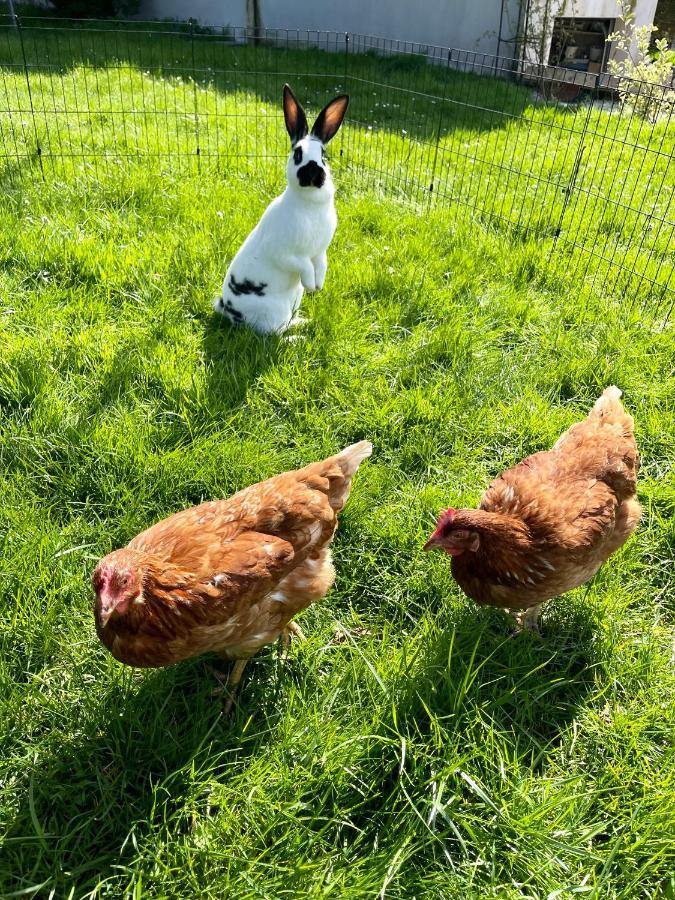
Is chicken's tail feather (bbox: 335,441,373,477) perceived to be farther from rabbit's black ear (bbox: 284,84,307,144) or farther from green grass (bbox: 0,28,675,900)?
rabbit's black ear (bbox: 284,84,307,144)

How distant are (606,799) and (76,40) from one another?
1419cm

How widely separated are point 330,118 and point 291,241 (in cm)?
88

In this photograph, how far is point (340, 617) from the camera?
268 cm

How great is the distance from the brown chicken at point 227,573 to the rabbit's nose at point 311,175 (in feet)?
6.79

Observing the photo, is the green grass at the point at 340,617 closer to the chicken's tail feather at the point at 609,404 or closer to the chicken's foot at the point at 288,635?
the chicken's foot at the point at 288,635

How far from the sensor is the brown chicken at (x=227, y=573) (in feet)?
6.73

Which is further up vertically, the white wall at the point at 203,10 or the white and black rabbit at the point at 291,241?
the white wall at the point at 203,10

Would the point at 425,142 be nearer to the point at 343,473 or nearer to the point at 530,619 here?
the point at 343,473

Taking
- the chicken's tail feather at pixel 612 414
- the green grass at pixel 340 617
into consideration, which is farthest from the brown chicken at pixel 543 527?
the green grass at pixel 340 617

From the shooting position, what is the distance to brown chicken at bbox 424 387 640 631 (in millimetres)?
2398

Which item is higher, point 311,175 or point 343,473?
point 311,175

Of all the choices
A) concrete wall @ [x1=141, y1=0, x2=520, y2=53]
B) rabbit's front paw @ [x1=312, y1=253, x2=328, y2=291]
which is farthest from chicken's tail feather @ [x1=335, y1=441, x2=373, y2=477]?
concrete wall @ [x1=141, y1=0, x2=520, y2=53]

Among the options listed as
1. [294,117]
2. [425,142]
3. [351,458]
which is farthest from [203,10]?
[351,458]

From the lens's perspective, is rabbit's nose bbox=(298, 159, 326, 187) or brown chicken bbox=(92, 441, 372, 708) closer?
brown chicken bbox=(92, 441, 372, 708)
